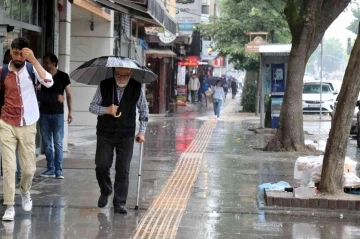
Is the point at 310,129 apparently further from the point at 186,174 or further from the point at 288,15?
the point at 186,174

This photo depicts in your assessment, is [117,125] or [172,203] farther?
[172,203]

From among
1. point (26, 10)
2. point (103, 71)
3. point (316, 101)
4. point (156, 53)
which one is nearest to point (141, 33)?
point (156, 53)

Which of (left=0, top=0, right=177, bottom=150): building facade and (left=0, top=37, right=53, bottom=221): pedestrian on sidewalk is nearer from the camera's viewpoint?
(left=0, top=37, right=53, bottom=221): pedestrian on sidewalk

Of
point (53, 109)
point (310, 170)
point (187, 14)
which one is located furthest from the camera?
point (187, 14)

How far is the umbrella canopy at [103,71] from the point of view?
8339 millimetres

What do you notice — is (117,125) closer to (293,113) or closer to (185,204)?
(185,204)

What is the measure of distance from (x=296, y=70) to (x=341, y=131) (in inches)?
284

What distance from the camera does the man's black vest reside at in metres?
8.43

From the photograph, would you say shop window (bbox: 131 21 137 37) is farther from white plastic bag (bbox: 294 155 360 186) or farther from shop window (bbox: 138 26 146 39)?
white plastic bag (bbox: 294 155 360 186)

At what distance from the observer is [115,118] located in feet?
27.6

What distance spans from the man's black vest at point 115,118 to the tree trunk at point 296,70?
8.00 meters

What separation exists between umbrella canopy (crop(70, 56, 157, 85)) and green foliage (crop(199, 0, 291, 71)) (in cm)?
2098

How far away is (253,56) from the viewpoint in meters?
31.3

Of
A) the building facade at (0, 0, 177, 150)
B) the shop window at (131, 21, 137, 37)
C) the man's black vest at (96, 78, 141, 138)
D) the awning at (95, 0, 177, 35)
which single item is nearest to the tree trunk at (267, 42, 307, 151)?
the building facade at (0, 0, 177, 150)
